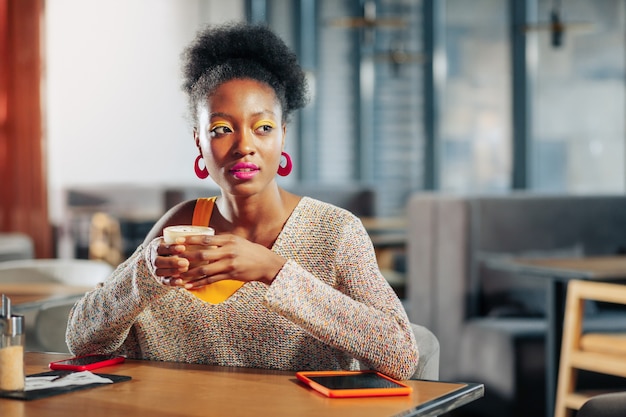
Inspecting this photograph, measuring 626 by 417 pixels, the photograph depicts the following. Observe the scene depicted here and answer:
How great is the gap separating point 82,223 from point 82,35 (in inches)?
73.9

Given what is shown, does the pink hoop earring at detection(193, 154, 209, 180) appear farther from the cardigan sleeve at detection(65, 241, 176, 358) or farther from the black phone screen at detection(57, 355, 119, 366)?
the black phone screen at detection(57, 355, 119, 366)

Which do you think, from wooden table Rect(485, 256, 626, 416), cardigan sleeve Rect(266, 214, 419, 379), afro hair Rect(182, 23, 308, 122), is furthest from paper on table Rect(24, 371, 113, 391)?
wooden table Rect(485, 256, 626, 416)

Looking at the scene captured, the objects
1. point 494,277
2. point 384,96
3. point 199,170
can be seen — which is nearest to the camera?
point 199,170

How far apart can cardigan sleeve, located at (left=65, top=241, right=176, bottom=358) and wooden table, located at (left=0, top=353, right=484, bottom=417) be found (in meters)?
0.13

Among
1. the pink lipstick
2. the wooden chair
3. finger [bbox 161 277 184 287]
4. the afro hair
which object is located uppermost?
the afro hair

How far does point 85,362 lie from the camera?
1.64 m

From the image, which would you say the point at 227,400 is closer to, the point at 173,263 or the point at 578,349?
the point at 173,263

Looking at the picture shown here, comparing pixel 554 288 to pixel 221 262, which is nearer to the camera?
pixel 221 262

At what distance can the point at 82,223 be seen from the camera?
870cm

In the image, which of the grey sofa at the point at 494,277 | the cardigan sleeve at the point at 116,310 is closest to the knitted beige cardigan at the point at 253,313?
the cardigan sleeve at the point at 116,310

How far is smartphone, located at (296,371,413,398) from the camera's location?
4.51 feet

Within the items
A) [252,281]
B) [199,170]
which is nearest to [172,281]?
[252,281]

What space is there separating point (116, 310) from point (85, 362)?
105 mm

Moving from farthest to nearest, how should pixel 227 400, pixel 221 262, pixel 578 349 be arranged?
pixel 578 349, pixel 221 262, pixel 227 400
